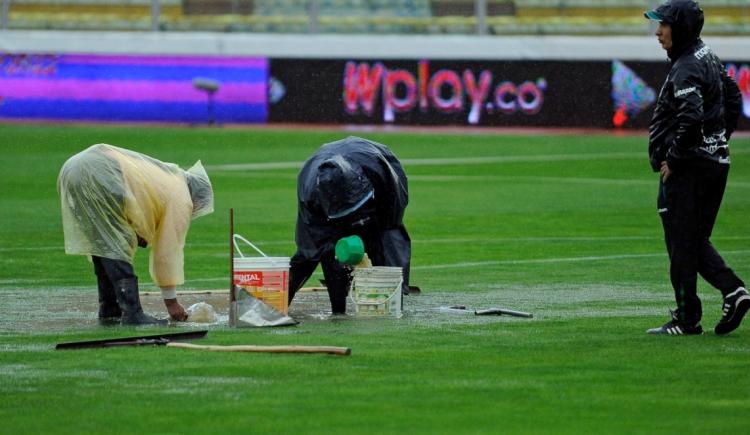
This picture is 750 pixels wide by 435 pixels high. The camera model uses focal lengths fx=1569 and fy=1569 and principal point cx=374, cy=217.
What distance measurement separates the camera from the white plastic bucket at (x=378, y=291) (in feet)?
36.0

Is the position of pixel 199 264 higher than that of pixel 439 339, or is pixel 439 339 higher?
pixel 439 339

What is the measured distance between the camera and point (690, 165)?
9.84 metres

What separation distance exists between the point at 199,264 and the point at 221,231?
11.5ft

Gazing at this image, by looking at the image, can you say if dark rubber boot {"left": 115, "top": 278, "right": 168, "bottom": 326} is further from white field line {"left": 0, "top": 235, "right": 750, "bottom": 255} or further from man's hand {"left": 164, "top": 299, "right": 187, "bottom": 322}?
white field line {"left": 0, "top": 235, "right": 750, "bottom": 255}

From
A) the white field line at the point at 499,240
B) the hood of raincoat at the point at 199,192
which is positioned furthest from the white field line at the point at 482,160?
the hood of raincoat at the point at 199,192

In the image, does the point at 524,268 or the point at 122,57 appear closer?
the point at 524,268

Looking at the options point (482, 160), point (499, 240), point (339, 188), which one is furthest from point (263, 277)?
point (482, 160)

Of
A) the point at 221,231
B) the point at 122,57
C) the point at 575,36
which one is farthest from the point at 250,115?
the point at 221,231

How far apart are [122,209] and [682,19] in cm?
394

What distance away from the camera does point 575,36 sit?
42.3 meters

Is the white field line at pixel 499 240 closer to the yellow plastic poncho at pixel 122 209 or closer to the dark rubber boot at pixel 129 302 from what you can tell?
the yellow plastic poncho at pixel 122 209

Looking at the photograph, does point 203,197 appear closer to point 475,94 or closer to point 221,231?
point 221,231

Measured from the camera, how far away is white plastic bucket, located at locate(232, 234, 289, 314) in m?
10.7

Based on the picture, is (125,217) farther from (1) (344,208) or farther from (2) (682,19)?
(2) (682,19)
